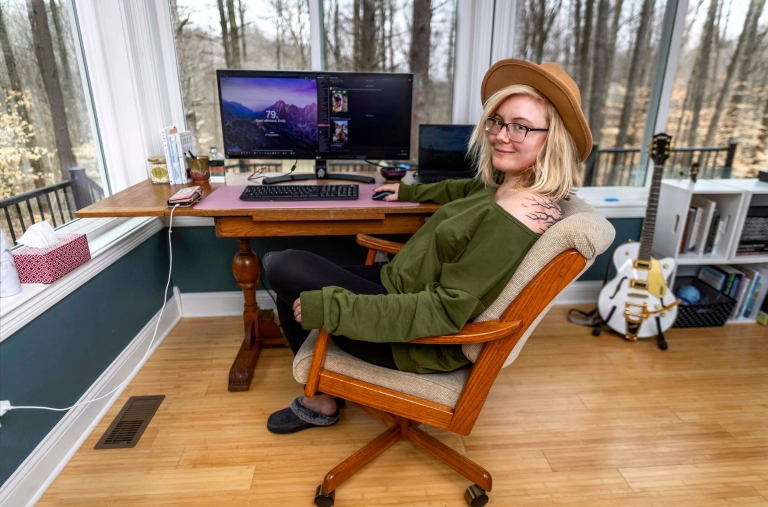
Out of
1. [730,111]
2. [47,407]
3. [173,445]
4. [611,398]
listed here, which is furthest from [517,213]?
[730,111]

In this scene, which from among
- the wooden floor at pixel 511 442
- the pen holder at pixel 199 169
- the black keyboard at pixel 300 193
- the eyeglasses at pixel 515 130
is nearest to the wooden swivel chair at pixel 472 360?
the wooden floor at pixel 511 442

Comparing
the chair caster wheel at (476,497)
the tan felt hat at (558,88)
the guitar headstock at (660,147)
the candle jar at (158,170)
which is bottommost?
the chair caster wheel at (476,497)

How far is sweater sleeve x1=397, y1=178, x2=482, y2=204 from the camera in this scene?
5.77ft

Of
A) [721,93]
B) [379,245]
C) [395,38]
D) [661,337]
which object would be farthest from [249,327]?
[721,93]

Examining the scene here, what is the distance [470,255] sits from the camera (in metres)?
1.19

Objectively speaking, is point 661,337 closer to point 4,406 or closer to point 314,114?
point 314,114

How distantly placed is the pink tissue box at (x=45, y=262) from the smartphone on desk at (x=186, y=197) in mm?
359

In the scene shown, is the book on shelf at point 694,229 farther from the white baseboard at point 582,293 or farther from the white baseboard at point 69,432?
the white baseboard at point 69,432

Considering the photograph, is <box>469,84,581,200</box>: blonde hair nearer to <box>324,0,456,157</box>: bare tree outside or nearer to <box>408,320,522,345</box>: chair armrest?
<box>408,320,522,345</box>: chair armrest

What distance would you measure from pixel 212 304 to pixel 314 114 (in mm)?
1241

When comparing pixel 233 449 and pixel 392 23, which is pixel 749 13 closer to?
pixel 392 23

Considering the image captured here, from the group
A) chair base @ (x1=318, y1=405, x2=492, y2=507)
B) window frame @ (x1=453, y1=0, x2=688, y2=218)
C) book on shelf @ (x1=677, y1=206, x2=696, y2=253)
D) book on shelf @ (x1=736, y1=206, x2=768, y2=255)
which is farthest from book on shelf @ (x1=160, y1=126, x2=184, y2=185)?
book on shelf @ (x1=736, y1=206, x2=768, y2=255)

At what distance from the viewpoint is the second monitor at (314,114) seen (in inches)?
77.5

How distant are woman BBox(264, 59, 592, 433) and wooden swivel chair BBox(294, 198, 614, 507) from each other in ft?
0.11
